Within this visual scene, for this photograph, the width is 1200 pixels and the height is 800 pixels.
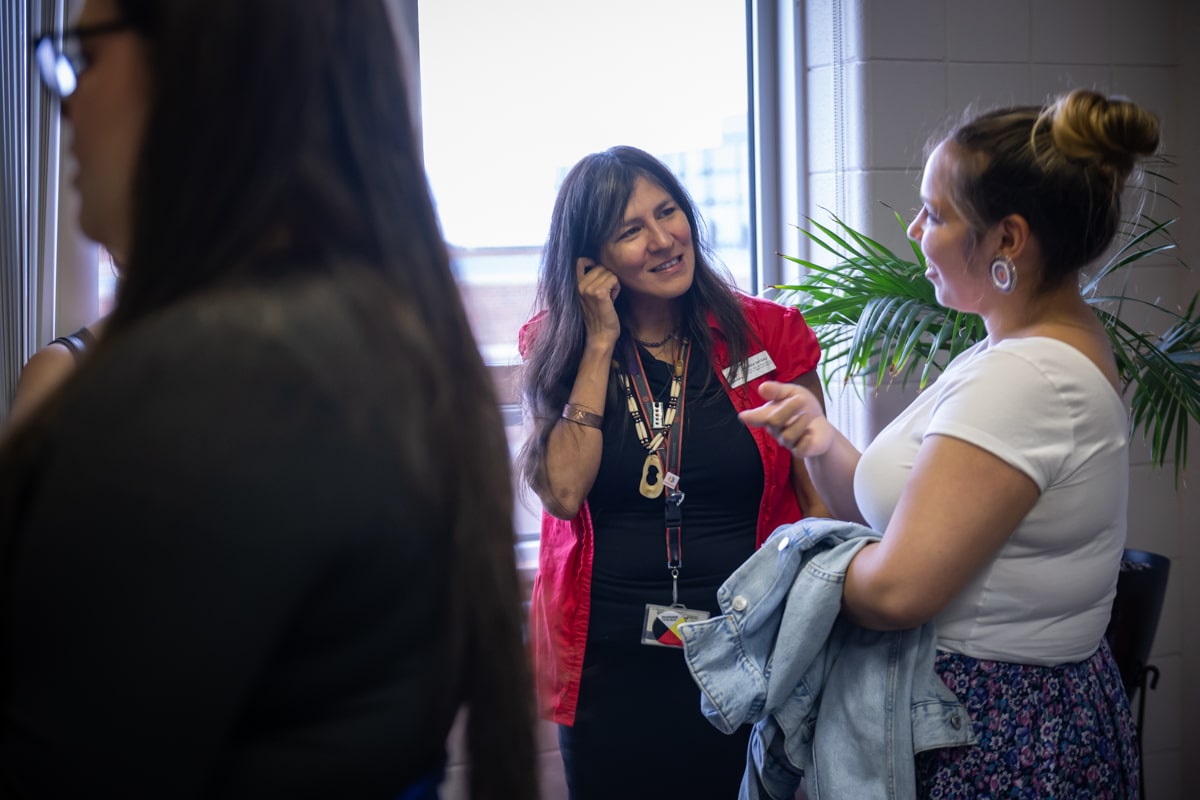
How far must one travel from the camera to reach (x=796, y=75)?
9.57 ft

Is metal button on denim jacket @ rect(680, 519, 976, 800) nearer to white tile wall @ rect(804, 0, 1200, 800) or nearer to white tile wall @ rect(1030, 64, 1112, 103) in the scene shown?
white tile wall @ rect(804, 0, 1200, 800)

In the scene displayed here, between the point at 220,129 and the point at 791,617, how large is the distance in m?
1.03

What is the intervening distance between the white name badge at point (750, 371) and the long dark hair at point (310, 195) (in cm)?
149

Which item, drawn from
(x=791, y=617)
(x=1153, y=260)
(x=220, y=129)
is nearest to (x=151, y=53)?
(x=220, y=129)

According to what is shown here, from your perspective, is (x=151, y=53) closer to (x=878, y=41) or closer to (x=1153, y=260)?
(x=878, y=41)

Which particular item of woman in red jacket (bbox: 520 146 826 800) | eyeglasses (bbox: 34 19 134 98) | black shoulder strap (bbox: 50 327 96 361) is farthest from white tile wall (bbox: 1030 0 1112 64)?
eyeglasses (bbox: 34 19 134 98)

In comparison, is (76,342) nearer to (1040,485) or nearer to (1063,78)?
(1040,485)

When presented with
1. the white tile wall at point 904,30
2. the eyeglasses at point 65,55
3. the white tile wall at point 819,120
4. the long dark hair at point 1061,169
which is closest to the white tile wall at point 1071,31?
the white tile wall at point 904,30

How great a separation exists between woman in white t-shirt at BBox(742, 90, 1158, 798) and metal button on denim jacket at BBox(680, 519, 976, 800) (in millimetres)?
45

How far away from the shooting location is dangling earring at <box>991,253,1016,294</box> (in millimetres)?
1335

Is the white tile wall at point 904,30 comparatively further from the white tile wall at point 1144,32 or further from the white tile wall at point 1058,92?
the white tile wall at point 1144,32

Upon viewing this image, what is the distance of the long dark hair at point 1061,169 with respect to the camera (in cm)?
127

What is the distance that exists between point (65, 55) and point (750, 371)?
1644mm

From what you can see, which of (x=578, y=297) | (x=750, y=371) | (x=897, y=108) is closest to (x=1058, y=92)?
(x=897, y=108)
